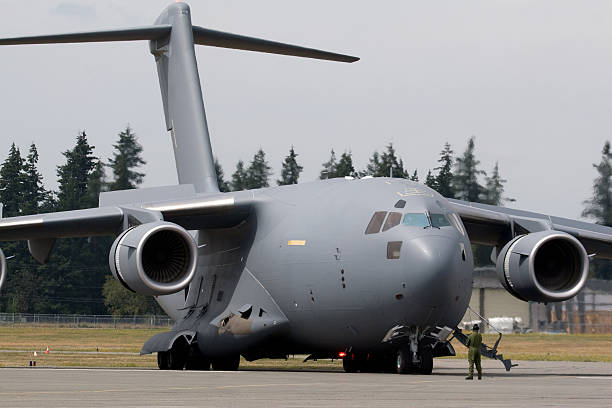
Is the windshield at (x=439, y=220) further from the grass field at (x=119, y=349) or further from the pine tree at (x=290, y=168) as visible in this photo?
the pine tree at (x=290, y=168)

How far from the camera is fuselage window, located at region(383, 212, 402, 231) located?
699 inches

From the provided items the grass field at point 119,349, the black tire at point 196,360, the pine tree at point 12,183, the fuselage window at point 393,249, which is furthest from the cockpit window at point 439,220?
the pine tree at point 12,183

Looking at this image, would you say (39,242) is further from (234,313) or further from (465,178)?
(465,178)

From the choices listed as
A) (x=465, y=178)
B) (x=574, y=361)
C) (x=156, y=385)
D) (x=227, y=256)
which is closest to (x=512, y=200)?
(x=465, y=178)

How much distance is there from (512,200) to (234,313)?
47676 mm

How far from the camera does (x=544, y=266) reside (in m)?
19.9

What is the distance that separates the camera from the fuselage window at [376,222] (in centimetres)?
1791

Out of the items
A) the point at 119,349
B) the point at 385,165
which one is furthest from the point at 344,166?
the point at 119,349

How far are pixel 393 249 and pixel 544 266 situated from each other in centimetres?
367

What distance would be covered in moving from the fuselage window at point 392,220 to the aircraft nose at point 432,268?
509mm

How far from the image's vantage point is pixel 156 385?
1377 centimetres

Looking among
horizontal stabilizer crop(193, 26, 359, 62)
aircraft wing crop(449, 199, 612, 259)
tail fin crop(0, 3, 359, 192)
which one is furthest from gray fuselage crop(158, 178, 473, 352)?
horizontal stabilizer crop(193, 26, 359, 62)

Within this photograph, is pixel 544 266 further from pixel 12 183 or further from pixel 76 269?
pixel 12 183

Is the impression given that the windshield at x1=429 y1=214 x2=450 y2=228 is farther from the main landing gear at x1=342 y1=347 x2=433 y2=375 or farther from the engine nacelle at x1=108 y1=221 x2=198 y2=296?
the engine nacelle at x1=108 y1=221 x2=198 y2=296
